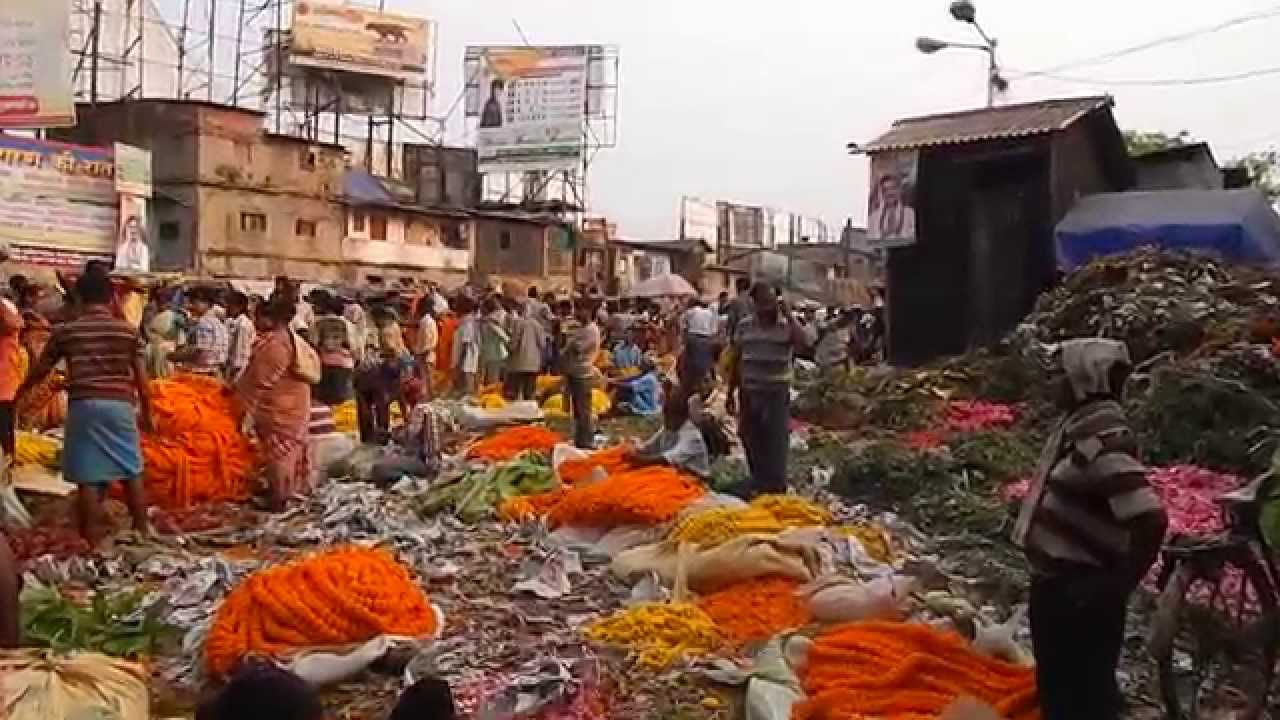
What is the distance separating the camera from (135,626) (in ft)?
22.2

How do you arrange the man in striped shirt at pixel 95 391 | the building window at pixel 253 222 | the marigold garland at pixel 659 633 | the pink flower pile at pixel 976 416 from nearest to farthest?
the marigold garland at pixel 659 633
the man in striped shirt at pixel 95 391
the pink flower pile at pixel 976 416
the building window at pixel 253 222

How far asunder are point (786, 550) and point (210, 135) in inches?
1214

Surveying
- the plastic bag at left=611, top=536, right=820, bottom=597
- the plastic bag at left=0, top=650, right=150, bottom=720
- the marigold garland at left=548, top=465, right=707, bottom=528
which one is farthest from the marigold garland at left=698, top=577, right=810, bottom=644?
the plastic bag at left=0, top=650, right=150, bottom=720

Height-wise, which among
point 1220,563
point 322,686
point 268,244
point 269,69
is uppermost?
point 269,69

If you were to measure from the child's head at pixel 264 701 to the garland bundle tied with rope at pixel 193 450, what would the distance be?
742cm

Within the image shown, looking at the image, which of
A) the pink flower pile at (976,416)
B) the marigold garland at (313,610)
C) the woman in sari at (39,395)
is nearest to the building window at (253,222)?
the woman in sari at (39,395)

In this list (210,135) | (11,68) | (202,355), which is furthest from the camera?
(210,135)

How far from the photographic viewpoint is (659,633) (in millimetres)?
6652

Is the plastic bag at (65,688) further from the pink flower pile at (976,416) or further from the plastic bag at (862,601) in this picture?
the pink flower pile at (976,416)

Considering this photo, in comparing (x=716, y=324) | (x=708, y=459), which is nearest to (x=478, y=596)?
(x=708, y=459)

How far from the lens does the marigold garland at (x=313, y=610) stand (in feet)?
20.4

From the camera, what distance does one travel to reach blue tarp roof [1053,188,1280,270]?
59.1ft

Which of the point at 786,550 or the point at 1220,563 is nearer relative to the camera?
the point at 1220,563

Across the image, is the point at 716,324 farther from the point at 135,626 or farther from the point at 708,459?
the point at 135,626
